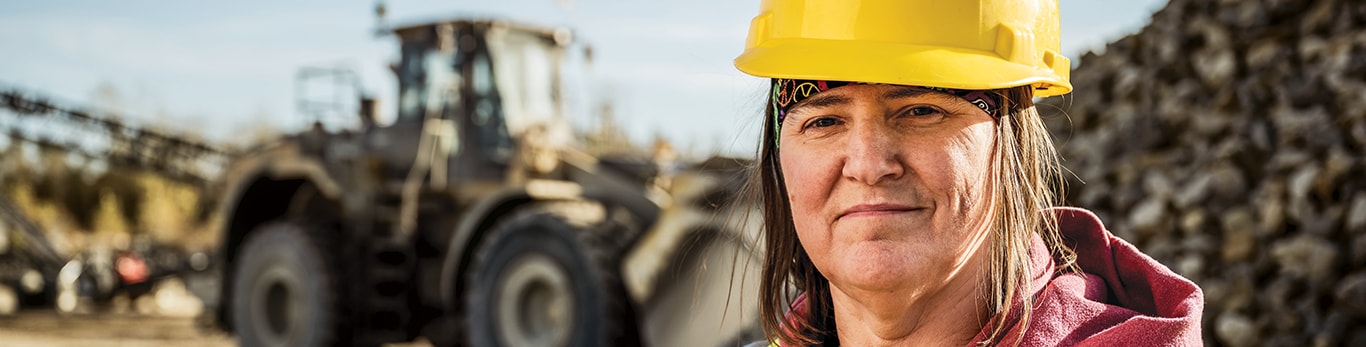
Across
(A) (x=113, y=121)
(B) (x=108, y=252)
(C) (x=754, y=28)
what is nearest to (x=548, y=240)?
(C) (x=754, y=28)

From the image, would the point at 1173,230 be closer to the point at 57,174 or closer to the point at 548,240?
the point at 548,240

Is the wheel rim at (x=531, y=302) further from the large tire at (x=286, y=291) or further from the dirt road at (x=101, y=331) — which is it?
the dirt road at (x=101, y=331)

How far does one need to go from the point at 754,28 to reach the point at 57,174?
25276 mm

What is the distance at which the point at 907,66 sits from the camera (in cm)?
142

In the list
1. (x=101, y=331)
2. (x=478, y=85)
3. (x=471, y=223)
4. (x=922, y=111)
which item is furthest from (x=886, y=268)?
(x=101, y=331)

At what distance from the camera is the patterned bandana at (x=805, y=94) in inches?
58.4

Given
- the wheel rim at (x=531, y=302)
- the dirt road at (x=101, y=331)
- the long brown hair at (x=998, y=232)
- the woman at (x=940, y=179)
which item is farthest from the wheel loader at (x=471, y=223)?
the woman at (x=940, y=179)

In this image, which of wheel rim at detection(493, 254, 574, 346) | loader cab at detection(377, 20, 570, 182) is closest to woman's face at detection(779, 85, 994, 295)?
wheel rim at detection(493, 254, 574, 346)

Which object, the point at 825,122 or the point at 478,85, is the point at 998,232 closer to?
the point at 825,122

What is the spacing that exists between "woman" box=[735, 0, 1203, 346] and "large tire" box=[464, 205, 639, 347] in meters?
4.72

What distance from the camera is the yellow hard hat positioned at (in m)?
1.43

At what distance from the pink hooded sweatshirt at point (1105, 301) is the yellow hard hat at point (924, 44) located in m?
0.24

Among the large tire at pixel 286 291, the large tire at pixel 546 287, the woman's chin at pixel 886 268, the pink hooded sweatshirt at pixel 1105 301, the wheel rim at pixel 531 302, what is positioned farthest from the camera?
the large tire at pixel 286 291

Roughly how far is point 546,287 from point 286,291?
10.1ft
